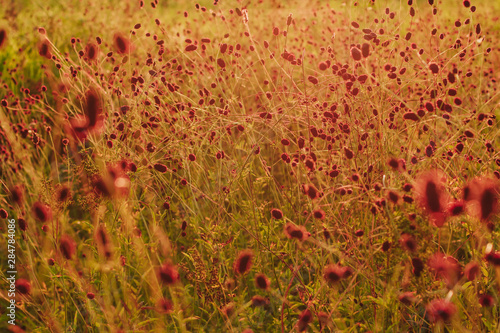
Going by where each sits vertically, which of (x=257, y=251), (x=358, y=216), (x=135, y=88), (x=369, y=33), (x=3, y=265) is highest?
(x=369, y=33)

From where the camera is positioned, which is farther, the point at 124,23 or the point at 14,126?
the point at 124,23

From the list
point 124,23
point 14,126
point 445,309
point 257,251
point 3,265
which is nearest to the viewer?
point 445,309

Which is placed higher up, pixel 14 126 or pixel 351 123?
pixel 351 123

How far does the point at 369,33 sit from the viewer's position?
1859 mm

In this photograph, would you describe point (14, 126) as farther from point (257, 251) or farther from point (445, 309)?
point (445, 309)

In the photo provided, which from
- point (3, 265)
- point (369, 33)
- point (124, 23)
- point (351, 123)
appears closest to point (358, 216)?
point (351, 123)

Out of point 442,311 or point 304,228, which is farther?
point 304,228

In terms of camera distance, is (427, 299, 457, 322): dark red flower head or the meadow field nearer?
(427, 299, 457, 322): dark red flower head

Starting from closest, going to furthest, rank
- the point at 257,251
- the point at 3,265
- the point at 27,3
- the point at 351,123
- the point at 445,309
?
1. the point at 445,309
2. the point at 351,123
3. the point at 257,251
4. the point at 3,265
5. the point at 27,3

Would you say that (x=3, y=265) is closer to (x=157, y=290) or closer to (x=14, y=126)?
(x=14, y=126)

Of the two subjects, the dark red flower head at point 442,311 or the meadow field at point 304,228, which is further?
the meadow field at point 304,228

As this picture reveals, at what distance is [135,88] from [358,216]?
1.27 meters

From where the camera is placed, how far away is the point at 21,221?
151 centimetres

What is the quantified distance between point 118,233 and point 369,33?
1.41 m
